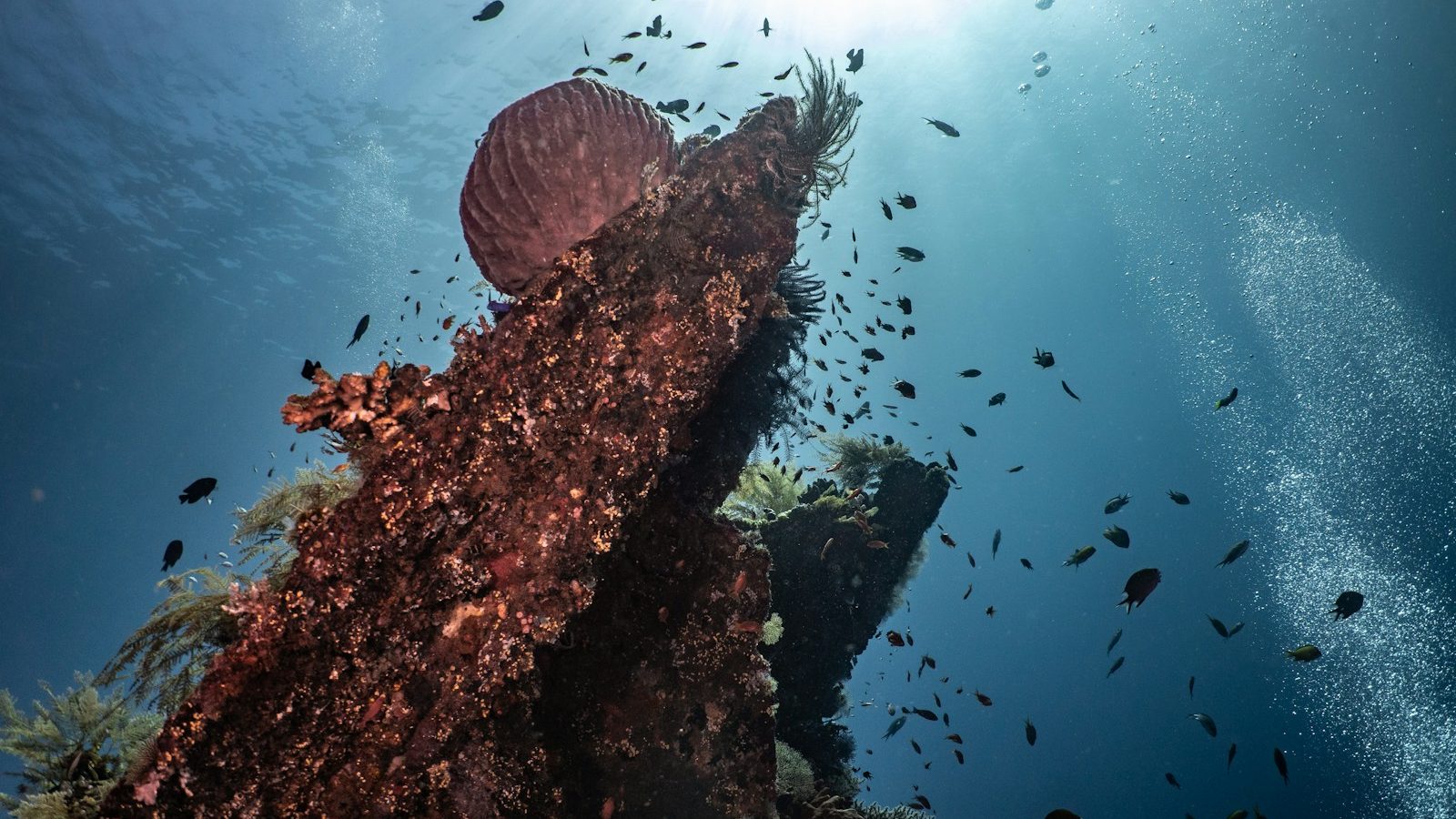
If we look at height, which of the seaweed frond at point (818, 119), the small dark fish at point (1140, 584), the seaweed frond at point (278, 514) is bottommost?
the small dark fish at point (1140, 584)

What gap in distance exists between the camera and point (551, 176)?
10.5 feet

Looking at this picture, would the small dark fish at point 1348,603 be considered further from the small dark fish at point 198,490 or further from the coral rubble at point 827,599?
the small dark fish at point 198,490

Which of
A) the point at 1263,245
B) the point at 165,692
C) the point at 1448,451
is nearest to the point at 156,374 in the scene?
the point at 165,692

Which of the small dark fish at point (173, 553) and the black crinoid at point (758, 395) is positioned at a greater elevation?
the black crinoid at point (758, 395)

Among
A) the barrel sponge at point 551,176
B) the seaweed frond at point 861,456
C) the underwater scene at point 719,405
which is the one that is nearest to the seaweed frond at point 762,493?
the underwater scene at point 719,405

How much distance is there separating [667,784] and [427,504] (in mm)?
1944

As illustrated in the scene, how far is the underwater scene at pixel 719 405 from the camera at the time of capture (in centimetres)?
259

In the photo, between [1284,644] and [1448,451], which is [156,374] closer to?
[1448,451]

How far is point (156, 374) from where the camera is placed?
45281 millimetres

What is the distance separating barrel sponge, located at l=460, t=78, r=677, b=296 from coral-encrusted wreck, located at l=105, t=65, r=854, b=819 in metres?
0.24

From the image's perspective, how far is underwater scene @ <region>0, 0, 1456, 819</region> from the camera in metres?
2.59

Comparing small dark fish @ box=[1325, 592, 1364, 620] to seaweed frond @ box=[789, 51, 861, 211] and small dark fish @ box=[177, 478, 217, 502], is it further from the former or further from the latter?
small dark fish @ box=[177, 478, 217, 502]

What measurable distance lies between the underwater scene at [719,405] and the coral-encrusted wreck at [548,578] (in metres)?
0.02

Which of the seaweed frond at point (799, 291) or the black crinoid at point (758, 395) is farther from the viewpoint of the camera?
the seaweed frond at point (799, 291)
